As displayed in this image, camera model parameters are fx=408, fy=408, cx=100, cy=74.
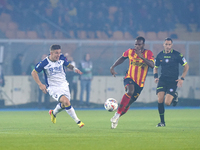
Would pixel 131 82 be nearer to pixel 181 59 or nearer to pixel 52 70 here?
pixel 181 59

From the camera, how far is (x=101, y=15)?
74.7ft

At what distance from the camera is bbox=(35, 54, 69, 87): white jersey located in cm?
863

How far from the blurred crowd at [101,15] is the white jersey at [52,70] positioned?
12233 millimetres

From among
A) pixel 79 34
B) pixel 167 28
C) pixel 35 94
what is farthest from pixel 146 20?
pixel 35 94

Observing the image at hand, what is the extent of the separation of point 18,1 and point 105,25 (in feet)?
16.4

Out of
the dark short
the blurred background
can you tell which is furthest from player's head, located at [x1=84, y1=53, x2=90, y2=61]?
the dark short

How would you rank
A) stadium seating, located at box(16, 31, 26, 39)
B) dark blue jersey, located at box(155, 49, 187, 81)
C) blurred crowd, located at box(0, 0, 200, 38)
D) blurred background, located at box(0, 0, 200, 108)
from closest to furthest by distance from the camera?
1. dark blue jersey, located at box(155, 49, 187, 81)
2. blurred background, located at box(0, 0, 200, 108)
3. stadium seating, located at box(16, 31, 26, 39)
4. blurred crowd, located at box(0, 0, 200, 38)

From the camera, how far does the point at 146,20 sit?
23047mm

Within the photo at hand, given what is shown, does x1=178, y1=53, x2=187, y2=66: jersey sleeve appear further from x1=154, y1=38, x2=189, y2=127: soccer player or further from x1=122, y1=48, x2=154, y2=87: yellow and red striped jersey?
x1=122, y1=48, x2=154, y2=87: yellow and red striped jersey

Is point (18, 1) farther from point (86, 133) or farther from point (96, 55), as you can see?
point (86, 133)

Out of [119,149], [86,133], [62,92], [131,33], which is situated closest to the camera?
[119,149]

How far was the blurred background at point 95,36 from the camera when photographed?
16766 millimetres

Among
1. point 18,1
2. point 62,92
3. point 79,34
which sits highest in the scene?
point 18,1

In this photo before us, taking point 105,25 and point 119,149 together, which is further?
point 105,25
